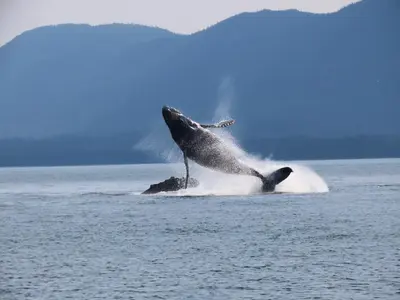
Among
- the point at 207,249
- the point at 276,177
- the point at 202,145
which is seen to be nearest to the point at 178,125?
the point at 202,145

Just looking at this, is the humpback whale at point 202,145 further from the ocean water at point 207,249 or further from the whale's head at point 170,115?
the ocean water at point 207,249

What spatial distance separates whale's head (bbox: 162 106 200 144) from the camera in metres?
58.3

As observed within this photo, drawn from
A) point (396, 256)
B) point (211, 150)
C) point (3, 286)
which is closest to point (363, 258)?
point (396, 256)

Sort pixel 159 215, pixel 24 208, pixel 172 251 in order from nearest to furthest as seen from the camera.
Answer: pixel 172 251 → pixel 159 215 → pixel 24 208

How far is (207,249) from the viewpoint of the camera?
47000mm

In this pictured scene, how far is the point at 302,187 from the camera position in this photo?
280 feet

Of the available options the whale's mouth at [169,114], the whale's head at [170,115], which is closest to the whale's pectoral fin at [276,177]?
the whale's head at [170,115]

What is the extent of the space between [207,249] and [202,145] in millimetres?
14764

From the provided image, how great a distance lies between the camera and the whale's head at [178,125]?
58.3 meters

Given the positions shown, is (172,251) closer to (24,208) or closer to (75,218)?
(75,218)

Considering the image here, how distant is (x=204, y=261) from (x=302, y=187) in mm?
43782

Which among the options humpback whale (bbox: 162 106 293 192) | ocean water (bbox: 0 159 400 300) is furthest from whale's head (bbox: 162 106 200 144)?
ocean water (bbox: 0 159 400 300)

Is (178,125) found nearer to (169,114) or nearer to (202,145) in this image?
(169,114)

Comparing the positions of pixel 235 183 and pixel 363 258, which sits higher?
pixel 235 183
